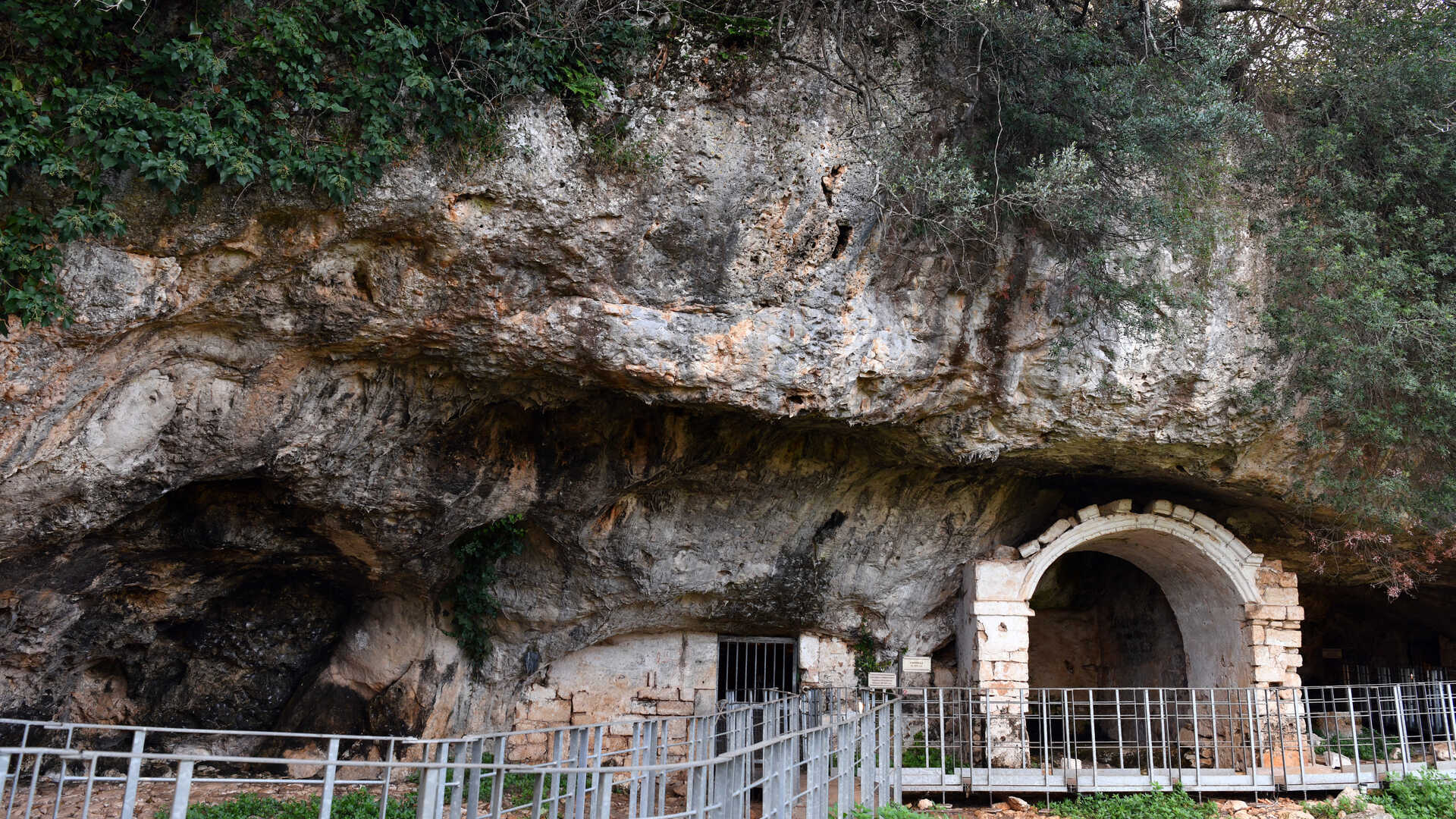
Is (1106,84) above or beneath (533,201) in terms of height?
above

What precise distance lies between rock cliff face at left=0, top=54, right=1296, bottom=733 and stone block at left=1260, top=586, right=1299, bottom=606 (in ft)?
2.67

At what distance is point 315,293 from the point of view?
251 inches

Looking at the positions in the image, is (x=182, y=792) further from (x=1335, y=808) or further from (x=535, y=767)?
(x=1335, y=808)

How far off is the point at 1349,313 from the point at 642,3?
659cm

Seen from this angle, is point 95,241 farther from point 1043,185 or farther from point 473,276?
point 1043,185

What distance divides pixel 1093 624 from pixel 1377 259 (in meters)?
7.37

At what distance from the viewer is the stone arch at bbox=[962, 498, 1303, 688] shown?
34.4ft

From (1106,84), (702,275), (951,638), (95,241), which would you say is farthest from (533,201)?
(951,638)

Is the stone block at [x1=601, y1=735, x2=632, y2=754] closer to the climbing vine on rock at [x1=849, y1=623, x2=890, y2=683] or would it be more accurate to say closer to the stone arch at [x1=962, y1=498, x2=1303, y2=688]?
the climbing vine on rock at [x1=849, y1=623, x2=890, y2=683]

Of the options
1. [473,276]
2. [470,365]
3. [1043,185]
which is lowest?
[470,365]

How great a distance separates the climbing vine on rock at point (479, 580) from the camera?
954 centimetres

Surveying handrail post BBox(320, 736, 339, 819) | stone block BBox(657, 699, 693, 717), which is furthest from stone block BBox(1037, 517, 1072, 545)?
handrail post BBox(320, 736, 339, 819)

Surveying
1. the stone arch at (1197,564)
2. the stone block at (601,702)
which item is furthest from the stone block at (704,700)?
the stone arch at (1197,564)

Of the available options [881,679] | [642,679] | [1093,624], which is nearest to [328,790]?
[642,679]
